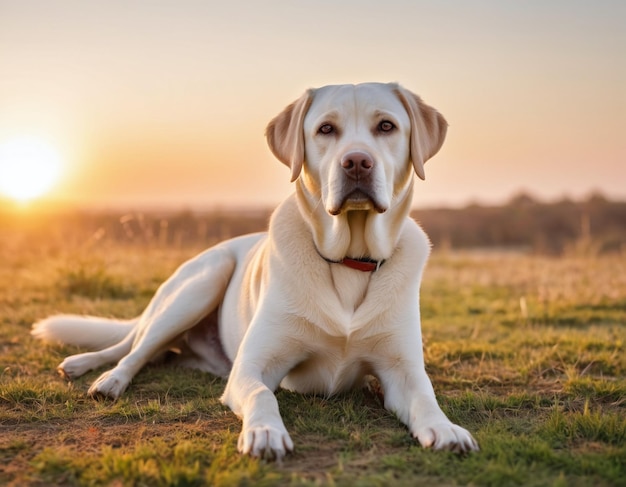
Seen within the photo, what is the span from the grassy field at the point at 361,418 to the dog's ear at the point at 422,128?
1365 mm

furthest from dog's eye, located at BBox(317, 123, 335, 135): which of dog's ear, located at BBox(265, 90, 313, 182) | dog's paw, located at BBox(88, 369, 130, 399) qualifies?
dog's paw, located at BBox(88, 369, 130, 399)

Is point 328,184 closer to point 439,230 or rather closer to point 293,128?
point 293,128

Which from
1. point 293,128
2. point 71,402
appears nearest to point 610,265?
point 293,128

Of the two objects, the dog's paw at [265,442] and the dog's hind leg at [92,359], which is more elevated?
the dog's paw at [265,442]

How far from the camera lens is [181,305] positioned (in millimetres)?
4656

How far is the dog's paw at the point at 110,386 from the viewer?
4.00 meters

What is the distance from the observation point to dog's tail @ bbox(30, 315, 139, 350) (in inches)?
203

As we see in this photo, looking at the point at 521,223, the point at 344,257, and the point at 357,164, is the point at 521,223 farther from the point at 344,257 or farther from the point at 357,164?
the point at 357,164

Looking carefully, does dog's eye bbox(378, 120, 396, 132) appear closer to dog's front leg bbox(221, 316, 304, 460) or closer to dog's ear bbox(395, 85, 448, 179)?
dog's ear bbox(395, 85, 448, 179)

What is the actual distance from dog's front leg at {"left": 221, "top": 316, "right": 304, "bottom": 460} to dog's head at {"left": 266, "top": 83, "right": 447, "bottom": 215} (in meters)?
0.75

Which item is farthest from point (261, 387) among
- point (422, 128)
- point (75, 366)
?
point (75, 366)

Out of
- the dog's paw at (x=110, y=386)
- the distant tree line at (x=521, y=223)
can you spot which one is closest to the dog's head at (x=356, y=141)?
the dog's paw at (x=110, y=386)

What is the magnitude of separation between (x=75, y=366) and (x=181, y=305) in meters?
0.79

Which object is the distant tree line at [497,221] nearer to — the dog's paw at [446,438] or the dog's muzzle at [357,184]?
the dog's muzzle at [357,184]
